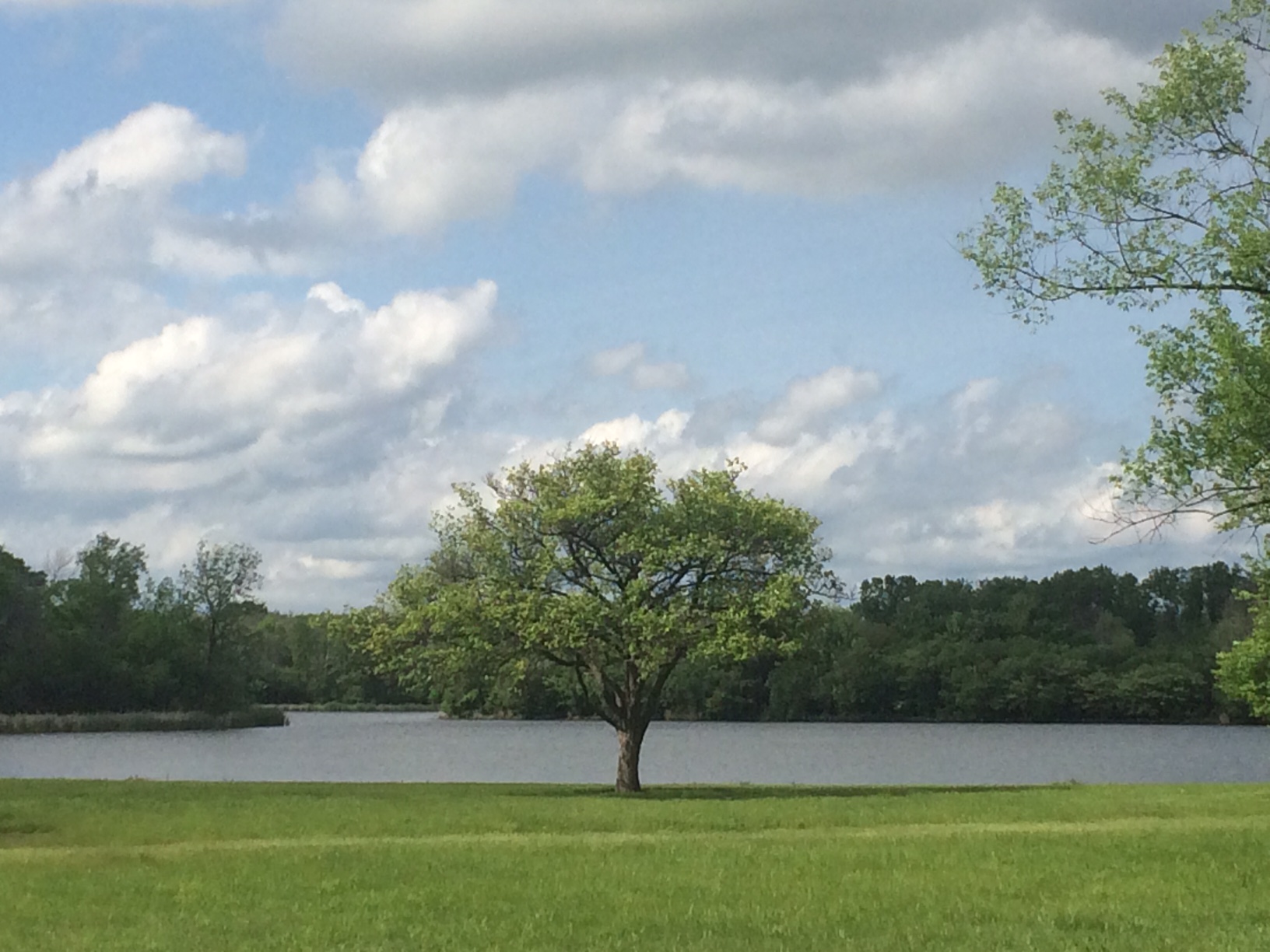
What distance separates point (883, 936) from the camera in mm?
13109

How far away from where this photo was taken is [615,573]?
124 ft

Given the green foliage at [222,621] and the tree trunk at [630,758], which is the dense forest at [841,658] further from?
the tree trunk at [630,758]

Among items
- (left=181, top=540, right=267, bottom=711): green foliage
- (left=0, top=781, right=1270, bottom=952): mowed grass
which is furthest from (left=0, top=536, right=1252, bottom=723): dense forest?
(left=0, top=781, right=1270, bottom=952): mowed grass

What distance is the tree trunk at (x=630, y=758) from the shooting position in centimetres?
3897

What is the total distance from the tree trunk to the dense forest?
193ft

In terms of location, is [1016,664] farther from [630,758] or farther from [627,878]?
[627,878]

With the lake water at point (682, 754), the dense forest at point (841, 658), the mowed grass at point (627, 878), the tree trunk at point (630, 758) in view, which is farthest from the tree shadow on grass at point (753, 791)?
the dense forest at point (841, 658)

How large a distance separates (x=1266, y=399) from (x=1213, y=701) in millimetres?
106160

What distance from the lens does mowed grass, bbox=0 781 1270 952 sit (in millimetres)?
13398

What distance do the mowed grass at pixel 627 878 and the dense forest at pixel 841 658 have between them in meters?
71.1

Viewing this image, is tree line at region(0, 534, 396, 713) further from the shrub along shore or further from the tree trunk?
the tree trunk

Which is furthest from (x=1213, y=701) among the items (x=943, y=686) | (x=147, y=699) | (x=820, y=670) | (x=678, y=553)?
(x=678, y=553)

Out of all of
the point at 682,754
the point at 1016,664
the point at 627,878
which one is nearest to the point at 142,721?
the point at 682,754

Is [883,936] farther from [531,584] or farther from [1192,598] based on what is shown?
[1192,598]
